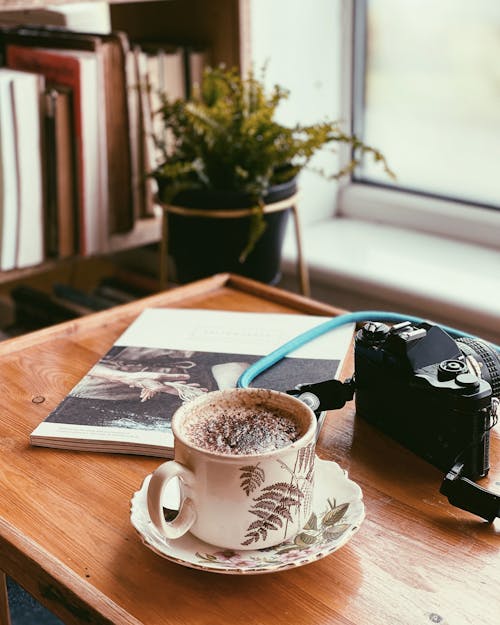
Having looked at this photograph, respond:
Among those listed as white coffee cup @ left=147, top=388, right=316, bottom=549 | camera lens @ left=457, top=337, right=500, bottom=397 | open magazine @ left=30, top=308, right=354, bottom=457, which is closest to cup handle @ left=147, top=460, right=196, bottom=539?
white coffee cup @ left=147, top=388, right=316, bottom=549

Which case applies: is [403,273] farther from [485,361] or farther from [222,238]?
[485,361]

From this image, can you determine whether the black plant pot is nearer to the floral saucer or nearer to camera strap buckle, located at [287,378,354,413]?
camera strap buckle, located at [287,378,354,413]

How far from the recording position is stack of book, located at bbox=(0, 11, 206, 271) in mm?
1375

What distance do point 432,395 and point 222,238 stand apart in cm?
71

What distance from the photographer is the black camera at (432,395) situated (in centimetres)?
71

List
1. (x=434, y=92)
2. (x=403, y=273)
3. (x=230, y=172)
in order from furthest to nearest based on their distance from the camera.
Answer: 1. (x=434, y=92)
2. (x=403, y=273)
3. (x=230, y=172)

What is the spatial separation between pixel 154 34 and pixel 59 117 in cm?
46

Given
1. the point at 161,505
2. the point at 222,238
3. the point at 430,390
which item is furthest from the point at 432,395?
the point at 222,238

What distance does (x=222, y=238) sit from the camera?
4.54 feet

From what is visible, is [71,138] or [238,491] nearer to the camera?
[238,491]

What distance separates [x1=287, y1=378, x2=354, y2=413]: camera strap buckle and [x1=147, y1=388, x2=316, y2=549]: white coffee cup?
15 centimetres

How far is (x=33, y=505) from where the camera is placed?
718 mm

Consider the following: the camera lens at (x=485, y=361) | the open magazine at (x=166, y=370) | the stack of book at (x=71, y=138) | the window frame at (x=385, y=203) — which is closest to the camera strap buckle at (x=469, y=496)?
the camera lens at (x=485, y=361)

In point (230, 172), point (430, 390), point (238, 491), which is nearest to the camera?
point (238, 491)
